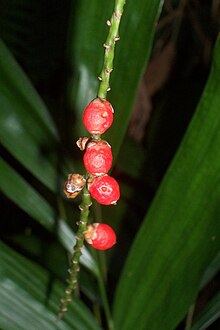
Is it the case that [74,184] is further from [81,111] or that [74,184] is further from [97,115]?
[81,111]

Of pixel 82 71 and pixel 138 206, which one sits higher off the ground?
pixel 82 71

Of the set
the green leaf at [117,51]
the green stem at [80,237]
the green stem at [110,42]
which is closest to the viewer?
the green stem at [110,42]

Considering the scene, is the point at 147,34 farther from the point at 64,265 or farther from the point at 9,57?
the point at 64,265

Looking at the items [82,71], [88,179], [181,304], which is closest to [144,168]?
[82,71]

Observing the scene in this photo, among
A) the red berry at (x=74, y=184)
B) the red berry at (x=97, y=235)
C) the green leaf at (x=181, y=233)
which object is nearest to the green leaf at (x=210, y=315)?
the green leaf at (x=181, y=233)

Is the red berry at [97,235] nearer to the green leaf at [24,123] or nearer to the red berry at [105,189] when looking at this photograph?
the red berry at [105,189]

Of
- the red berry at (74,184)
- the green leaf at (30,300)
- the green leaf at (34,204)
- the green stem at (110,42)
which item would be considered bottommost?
the green leaf at (30,300)

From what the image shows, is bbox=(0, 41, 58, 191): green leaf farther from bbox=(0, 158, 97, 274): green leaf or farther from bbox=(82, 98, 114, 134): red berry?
bbox=(82, 98, 114, 134): red berry
